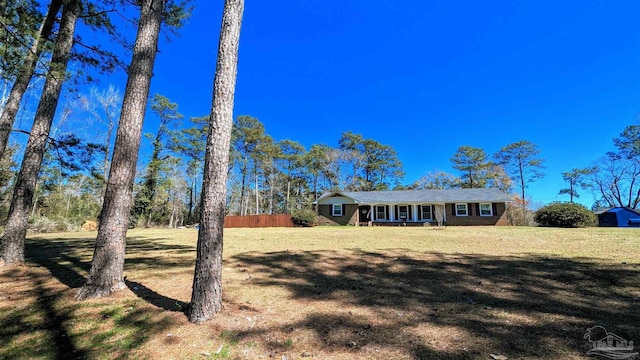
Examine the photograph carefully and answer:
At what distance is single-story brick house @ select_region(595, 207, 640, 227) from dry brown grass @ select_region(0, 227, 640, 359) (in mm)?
18328

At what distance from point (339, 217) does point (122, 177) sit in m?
21.7

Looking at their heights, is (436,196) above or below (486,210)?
above

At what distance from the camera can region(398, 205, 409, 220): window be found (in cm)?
2402

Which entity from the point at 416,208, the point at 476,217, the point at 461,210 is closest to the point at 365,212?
the point at 416,208

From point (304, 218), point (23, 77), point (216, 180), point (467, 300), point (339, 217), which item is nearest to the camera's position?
point (216, 180)

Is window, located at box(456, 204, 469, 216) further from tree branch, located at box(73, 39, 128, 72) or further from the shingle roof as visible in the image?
tree branch, located at box(73, 39, 128, 72)

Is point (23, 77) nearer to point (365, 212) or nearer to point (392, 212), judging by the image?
point (365, 212)

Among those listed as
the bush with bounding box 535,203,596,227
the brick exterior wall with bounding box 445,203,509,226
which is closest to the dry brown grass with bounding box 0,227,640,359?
the bush with bounding box 535,203,596,227

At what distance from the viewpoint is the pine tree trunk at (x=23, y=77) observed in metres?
5.10

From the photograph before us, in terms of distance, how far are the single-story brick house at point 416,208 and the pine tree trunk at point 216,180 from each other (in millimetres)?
21624

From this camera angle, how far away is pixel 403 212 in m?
24.2

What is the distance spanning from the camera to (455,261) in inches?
237

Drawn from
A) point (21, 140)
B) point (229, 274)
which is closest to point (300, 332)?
point (229, 274)

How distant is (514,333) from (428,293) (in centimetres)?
135
